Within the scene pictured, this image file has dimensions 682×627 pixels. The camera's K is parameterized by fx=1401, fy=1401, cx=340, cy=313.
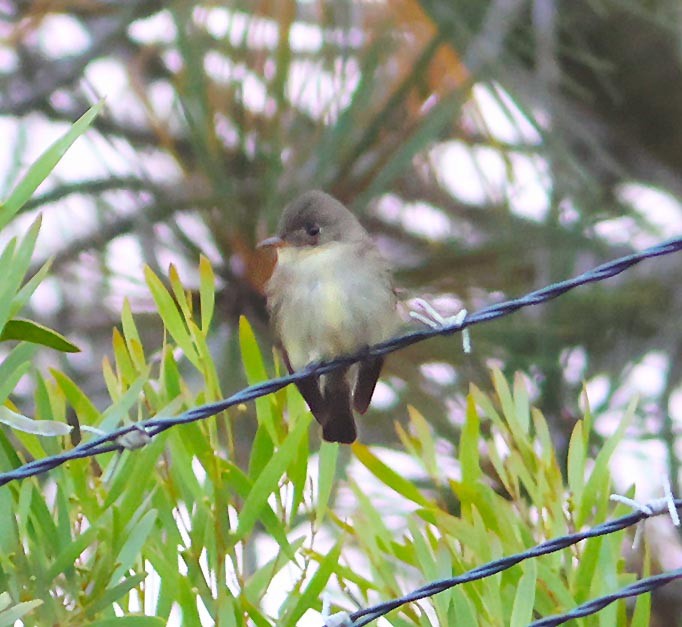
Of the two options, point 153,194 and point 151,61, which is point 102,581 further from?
point 151,61

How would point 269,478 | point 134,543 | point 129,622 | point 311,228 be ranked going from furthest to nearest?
1. point 311,228
2. point 269,478
3. point 134,543
4. point 129,622

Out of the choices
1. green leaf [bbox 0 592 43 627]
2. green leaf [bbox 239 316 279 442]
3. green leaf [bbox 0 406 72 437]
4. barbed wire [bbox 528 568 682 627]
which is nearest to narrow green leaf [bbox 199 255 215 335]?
green leaf [bbox 239 316 279 442]

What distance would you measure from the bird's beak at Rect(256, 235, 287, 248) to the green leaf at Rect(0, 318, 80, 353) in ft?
3.04

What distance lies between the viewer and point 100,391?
3244 mm

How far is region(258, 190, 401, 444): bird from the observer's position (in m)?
2.66

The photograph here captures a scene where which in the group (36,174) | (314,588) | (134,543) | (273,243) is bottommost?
(314,588)

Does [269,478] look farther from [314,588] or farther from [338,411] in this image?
[338,411]

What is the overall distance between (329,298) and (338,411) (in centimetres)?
26

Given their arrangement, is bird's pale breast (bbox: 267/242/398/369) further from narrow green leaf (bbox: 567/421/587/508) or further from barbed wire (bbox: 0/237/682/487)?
barbed wire (bbox: 0/237/682/487)

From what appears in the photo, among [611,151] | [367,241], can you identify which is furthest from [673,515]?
[611,151]

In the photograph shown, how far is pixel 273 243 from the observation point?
8.87 feet

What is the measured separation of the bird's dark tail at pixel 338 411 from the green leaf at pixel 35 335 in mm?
941

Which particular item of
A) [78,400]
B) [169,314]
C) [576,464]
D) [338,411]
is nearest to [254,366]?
[169,314]

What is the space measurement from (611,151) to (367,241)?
162cm
